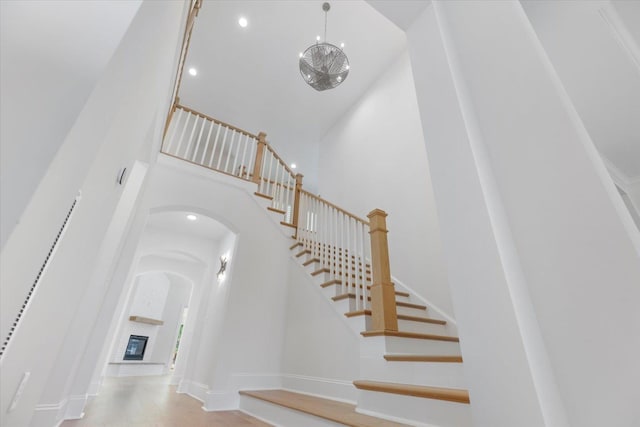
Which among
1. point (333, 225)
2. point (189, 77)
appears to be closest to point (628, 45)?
point (333, 225)

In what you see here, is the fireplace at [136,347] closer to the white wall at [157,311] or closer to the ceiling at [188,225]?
the white wall at [157,311]

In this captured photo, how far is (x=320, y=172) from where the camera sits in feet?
20.5

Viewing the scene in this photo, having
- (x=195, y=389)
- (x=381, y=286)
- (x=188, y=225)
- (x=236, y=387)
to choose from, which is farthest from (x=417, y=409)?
(x=188, y=225)

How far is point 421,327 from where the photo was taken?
2.54 metres

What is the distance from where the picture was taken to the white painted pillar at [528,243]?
578mm

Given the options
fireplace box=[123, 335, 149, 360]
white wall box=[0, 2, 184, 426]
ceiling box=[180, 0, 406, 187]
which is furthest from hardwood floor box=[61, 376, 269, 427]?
ceiling box=[180, 0, 406, 187]

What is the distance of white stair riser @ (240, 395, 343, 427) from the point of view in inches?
68.1

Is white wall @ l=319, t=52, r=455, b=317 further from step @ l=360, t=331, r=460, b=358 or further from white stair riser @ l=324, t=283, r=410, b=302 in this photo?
white stair riser @ l=324, t=283, r=410, b=302

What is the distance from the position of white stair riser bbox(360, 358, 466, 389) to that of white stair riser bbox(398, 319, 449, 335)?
54 cm

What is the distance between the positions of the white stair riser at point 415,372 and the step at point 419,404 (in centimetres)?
13

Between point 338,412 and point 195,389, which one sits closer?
point 338,412

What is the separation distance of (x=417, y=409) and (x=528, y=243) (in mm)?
1173

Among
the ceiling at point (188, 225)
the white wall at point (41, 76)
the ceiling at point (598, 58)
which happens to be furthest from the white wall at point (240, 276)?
the ceiling at point (598, 58)

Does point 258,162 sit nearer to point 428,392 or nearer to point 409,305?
point 409,305
